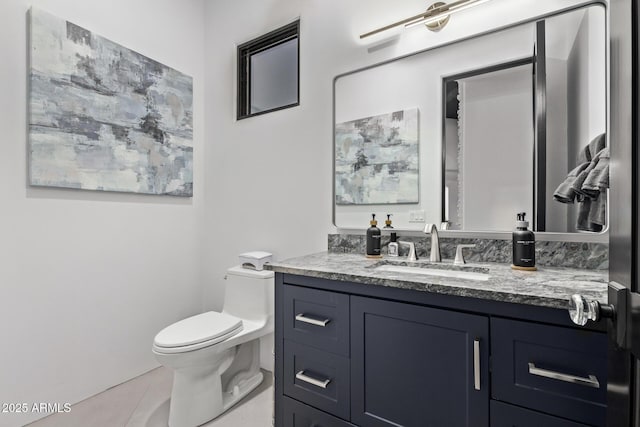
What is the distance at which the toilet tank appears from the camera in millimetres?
1965

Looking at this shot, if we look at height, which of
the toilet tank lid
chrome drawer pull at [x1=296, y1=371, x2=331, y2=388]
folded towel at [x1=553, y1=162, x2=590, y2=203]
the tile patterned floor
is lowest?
the tile patterned floor

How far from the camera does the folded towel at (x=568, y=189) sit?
125 centimetres

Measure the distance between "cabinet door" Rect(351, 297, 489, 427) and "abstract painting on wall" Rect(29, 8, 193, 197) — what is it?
5.77 ft

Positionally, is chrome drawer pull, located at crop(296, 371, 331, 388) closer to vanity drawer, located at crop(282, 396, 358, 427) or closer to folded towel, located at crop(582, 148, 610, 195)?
vanity drawer, located at crop(282, 396, 358, 427)

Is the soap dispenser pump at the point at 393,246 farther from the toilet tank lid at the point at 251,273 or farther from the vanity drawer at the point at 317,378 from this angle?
the toilet tank lid at the point at 251,273

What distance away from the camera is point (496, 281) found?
1033 mm

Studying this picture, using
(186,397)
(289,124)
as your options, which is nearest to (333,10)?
(289,124)

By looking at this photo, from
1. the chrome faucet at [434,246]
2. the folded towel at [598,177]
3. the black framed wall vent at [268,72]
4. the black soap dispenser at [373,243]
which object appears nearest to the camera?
the folded towel at [598,177]

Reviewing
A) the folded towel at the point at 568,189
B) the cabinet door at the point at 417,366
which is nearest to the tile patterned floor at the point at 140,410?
the cabinet door at the point at 417,366

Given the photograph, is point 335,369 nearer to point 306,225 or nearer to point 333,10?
point 306,225

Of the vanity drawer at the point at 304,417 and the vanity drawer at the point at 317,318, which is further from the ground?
the vanity drawer at the point at 317,318

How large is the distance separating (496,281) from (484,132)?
2.46 ft

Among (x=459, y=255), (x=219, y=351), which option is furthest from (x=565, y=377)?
(x=219, y=351)

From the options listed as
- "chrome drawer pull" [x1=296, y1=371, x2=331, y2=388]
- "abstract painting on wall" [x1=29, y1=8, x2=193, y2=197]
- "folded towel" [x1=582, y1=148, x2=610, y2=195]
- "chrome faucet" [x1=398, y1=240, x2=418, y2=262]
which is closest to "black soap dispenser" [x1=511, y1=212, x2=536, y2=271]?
"folded towel" [x1=582, y1=148, x2=610, y2=195]
